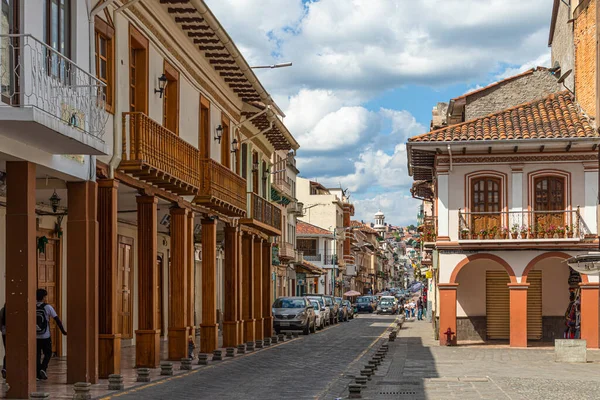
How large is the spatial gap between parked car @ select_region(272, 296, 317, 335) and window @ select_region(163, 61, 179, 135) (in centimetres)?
1859

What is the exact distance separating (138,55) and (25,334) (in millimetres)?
7245

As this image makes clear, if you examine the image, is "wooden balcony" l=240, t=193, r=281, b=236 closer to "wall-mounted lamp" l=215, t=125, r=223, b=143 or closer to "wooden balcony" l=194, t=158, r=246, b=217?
"wooden balcony" l=194, t=158, r=246, b=217

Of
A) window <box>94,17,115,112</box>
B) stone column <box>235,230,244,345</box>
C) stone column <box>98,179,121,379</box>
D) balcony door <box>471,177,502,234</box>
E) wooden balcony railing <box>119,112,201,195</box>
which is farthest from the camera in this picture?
balcony door <box>471,177,502,234</box>

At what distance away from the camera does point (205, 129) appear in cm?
2494

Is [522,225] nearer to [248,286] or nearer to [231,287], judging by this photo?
[248,286]

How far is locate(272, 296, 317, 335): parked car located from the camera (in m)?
39.0

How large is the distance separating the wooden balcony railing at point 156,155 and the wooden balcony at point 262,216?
24.2 feet

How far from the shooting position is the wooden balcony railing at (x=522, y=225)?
1177 inches

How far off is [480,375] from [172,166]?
Answer: 291 inches

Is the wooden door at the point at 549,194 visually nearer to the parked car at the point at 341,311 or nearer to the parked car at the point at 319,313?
the parked car at the point at 319,313

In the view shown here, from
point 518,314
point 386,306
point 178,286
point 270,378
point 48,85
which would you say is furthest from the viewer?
point 386,306

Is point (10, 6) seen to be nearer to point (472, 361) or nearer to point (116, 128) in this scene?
point (116, 128)

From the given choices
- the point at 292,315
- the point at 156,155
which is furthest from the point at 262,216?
the point at 156,155

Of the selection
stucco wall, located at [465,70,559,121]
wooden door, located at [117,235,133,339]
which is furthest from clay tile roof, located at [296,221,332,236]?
wooden door, located at [117,235,133,339]
